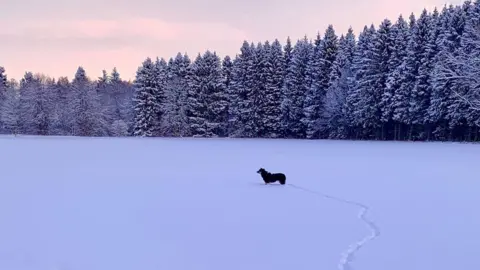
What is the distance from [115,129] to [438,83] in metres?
43.3

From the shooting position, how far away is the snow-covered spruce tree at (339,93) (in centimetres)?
4853

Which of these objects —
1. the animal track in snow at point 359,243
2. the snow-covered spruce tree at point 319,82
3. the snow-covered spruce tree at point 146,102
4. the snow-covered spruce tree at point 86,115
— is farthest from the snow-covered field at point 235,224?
the snow-covered spruce tree at point 86,115

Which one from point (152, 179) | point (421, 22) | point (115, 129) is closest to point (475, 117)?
point (421, 22)

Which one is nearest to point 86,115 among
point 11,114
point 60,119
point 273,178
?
point 60,119

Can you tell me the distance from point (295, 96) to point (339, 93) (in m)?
6.28

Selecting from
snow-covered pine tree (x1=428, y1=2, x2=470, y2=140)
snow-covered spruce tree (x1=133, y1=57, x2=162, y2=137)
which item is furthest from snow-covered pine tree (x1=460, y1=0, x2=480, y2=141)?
snow-covered spruce tree (x1=133, y1=57, x2=162, y2=137)

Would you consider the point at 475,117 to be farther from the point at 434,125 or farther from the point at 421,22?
the point at 421,22

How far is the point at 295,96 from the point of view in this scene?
176 feet

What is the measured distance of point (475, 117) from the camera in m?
37.2

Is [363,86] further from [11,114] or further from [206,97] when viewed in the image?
[11,114]

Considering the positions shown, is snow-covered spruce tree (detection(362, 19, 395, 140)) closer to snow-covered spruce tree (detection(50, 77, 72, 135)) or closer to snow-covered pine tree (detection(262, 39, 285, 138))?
snow-covered pine tree (detection(262, 39, 285, 138))

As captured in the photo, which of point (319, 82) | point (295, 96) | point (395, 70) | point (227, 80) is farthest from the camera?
point (227, 80)

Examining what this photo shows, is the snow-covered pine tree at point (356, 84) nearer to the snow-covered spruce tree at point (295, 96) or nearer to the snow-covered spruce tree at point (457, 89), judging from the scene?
the snow-covered spruce tree at point (295, 96)

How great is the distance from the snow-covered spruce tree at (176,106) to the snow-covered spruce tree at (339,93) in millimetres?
17548
